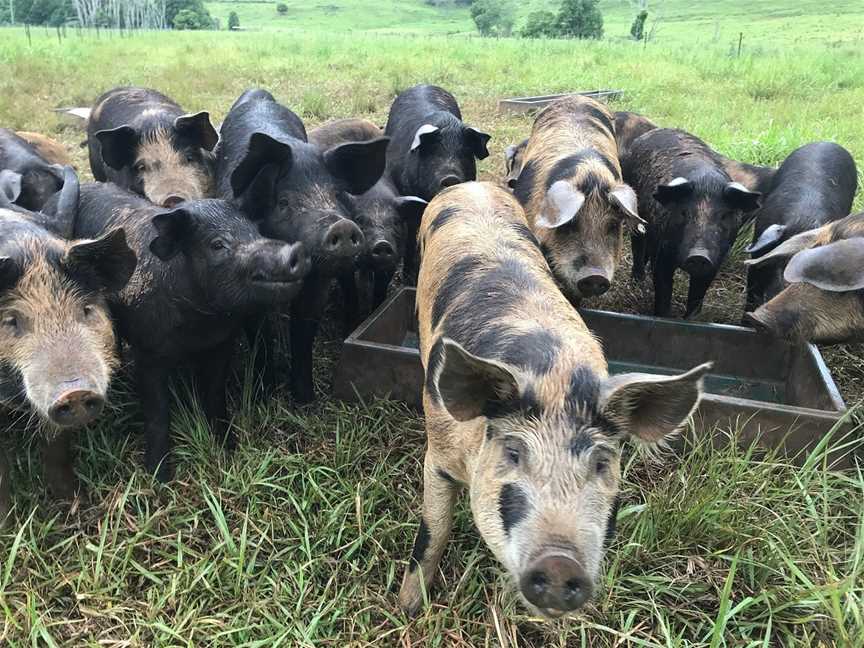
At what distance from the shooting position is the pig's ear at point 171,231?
327cm

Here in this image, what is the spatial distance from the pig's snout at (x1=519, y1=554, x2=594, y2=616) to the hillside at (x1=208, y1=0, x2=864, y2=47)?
35.8m

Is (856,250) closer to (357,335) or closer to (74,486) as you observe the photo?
(357,335)

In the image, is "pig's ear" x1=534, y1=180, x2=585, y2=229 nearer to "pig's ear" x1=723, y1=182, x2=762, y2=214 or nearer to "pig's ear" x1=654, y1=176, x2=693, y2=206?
"pig's ear" x1=654, y1=176, x2=693, y2=206

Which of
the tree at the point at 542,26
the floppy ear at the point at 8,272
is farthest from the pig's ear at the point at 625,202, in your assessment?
the tree at the point at 542,26

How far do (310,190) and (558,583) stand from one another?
283cm

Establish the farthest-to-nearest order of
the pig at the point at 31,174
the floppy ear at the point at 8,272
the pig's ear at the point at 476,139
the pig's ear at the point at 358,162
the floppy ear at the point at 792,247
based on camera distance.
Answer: the pig's ear at the point at 476,139, the pig at the point at 31,174, the floppy ear at the point at 792,247, the pig's ear at the point at 358,162, the floppy ear at the point at 8,272

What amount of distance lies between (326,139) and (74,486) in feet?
12.3

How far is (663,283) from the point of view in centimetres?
531

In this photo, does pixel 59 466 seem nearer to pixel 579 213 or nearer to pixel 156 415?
pixel 156 415

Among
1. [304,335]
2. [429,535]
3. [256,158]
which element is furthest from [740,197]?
[429,535]

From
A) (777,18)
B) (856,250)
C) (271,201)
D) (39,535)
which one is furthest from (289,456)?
(777,18)

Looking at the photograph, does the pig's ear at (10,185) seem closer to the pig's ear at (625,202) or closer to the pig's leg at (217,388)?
the pig's leg at (217,388)

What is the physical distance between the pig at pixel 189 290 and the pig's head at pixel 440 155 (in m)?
2.25

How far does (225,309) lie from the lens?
341 centimetres
